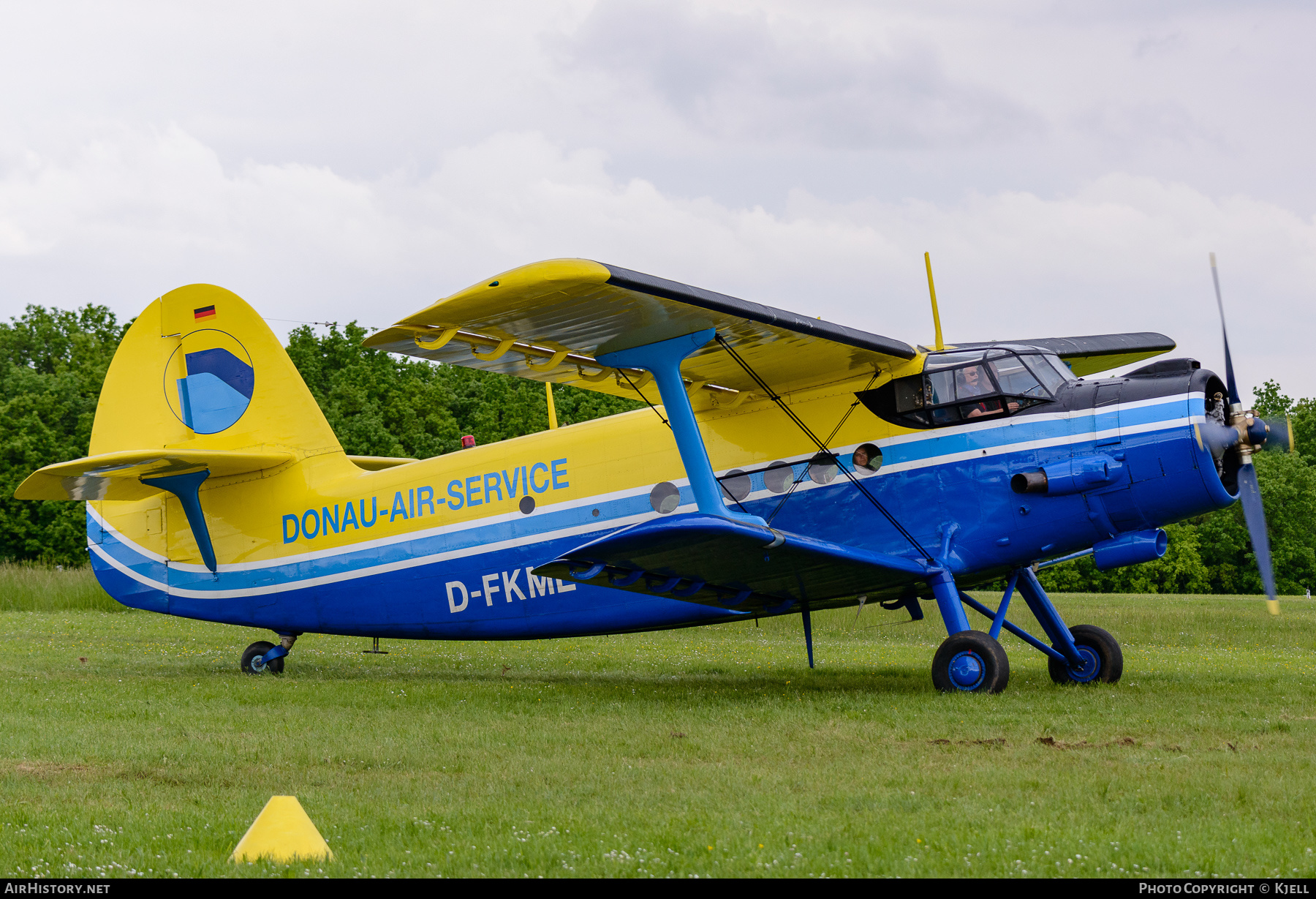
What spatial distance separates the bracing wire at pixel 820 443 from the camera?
34.8ft

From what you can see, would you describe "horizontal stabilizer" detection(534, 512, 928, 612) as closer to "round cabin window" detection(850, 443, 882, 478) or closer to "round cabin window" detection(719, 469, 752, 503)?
"round cabin window" detection(719, 469, 752, 503)

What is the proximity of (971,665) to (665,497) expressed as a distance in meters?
3.37

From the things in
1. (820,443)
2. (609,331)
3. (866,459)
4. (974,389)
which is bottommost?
(866,459)

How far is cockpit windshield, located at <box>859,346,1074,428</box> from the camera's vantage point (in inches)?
409

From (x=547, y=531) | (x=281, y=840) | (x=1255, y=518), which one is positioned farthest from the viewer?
(x=547, y=531)

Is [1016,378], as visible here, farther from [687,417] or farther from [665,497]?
[665,497]

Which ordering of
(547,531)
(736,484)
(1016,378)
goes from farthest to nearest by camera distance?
(547,531) < (736,484) < (1016,378)

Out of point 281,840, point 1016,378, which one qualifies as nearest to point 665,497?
point 1016,378

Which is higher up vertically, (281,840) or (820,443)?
(820,443)

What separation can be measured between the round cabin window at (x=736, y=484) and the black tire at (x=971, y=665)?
243 centimetres

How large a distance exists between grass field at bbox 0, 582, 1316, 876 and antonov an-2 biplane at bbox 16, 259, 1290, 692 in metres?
0.94

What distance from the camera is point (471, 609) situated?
12.5 meters

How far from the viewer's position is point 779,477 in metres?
11.2

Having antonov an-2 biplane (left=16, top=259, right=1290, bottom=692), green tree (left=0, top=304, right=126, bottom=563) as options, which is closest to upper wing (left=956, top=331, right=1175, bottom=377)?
antonov an-2 biplane (left=16, top=259, right=1290, bottom=692)
